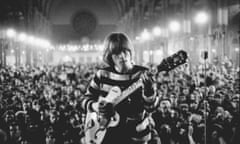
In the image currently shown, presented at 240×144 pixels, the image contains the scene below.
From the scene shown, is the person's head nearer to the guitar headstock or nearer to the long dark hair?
the long dark hair

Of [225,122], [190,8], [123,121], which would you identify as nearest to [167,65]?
[123,121]

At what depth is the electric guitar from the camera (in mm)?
3915

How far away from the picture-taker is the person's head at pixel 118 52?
4.32 m

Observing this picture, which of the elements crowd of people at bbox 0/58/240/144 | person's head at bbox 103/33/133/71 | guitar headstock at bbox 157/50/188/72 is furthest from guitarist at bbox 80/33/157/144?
crowd of people at bbox 0/58/240/144

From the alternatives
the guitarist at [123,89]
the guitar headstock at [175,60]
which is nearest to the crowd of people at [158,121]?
the guitarist at [123,89]

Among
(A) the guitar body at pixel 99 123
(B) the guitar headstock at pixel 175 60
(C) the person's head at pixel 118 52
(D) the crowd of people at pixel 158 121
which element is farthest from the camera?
(D) the crowd of people at pixel 158 121

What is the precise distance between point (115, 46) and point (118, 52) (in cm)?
8

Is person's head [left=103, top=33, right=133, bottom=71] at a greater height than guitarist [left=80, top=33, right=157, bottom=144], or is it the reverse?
person's head [left=103, top=33, right=133, bottom=71]

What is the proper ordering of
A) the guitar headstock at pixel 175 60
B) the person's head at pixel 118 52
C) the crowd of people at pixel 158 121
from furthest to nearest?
1. the crowd of people at pixel 158 121
2. the person's head at pixel 118 52
3. the guitar headstock at pixel 175 60

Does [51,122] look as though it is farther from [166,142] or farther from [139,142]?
[139,142]

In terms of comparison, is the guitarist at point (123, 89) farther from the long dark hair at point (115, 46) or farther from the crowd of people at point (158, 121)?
the crowd of people at point (158, 121)

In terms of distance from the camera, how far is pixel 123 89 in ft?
13.9

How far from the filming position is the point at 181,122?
31.0 ft

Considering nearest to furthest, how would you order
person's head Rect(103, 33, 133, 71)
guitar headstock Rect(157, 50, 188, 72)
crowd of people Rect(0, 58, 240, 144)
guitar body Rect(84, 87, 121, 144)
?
guitar headstock Rect(157, 50, 188, 72) → guitar body Rect(84, 87, 121, 144) → person's head Rect(103, 33, 133, 71) → crowd of people Rect(0, 58, 240, 144)
